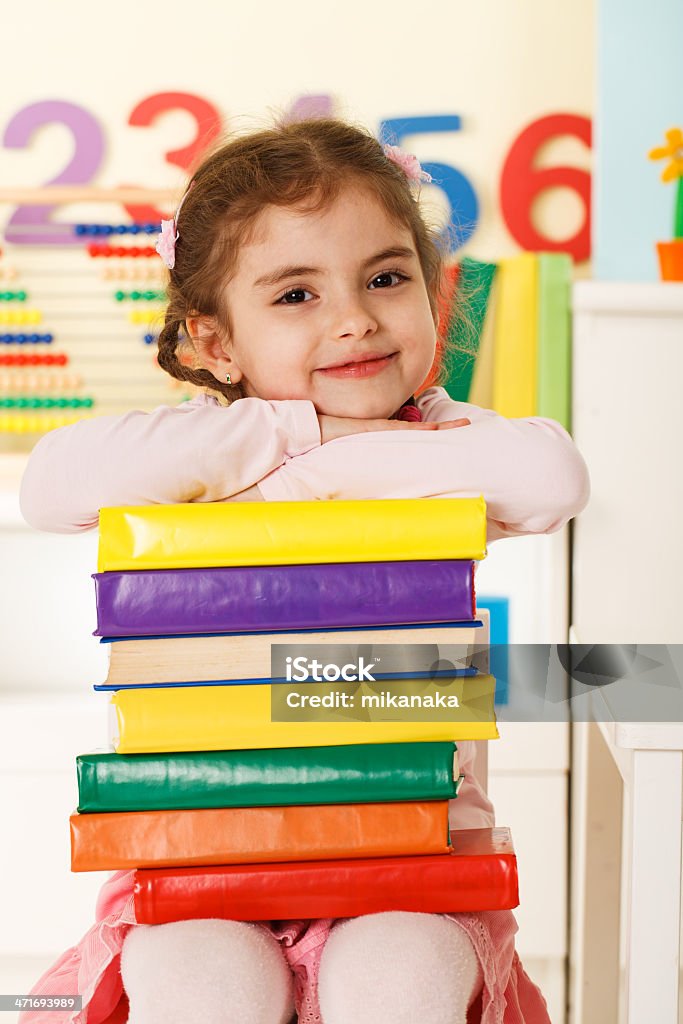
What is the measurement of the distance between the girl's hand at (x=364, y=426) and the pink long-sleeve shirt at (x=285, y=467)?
2 centimetres

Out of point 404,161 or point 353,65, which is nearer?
point 404,161

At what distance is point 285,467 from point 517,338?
106cm

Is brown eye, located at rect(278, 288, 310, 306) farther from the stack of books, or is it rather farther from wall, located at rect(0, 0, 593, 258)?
wall, located at rect(0, 0, 593, 258)

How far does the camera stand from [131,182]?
225 centimetres

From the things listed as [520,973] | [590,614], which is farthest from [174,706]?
[590,614]

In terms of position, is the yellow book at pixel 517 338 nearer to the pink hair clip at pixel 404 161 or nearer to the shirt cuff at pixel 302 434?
the pink hair clip at pixel 404 161

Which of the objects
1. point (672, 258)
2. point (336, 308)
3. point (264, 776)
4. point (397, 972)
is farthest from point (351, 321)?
point (672, 258)

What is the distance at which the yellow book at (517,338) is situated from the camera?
1.79 metres

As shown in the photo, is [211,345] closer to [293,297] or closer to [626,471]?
[293,297]

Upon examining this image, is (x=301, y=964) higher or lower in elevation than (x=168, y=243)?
lower

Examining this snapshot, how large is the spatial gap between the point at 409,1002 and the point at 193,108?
1901 millimetres

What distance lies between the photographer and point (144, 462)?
2.56 ft

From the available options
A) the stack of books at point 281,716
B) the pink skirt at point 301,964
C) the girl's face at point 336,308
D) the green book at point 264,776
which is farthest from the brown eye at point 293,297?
the pink skirt at point 301,964

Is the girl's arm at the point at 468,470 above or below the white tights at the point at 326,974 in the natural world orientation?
above
